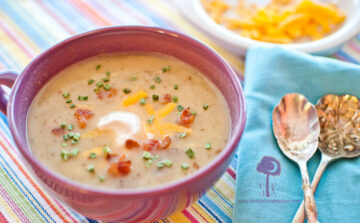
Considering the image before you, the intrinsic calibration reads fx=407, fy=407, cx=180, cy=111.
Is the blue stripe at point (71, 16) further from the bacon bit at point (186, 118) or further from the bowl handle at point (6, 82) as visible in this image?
the bacon bit at point (186, 118)

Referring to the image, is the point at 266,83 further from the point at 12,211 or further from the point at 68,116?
the point at 12,211

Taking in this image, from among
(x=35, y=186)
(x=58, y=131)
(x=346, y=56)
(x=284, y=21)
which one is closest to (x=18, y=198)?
(x=35, y=186)

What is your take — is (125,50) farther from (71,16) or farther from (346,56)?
(346,56)

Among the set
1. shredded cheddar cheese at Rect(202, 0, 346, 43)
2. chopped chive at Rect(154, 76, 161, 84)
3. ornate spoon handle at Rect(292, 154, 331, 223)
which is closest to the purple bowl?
chopped chive at Rect(154, 76, 161, 84)

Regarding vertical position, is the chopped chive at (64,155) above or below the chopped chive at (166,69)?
below

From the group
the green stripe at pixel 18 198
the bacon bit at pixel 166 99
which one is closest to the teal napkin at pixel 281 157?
the bacon bit at pixel 166 99

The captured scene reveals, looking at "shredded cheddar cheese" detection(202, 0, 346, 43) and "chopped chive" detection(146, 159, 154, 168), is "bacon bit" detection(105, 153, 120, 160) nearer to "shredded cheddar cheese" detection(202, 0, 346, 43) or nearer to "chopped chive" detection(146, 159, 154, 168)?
"chopped chive" detection(146, 159, 154, 168)
